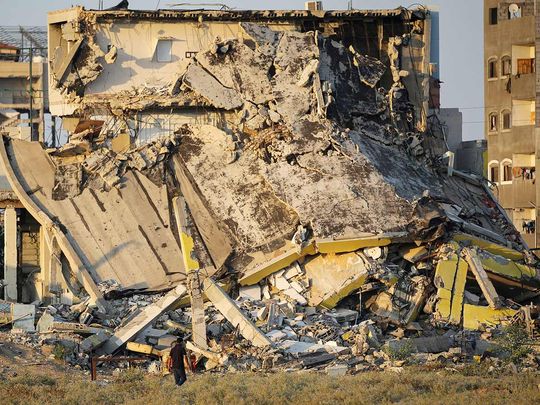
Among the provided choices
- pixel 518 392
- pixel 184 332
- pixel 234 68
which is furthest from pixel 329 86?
pixel 518 392

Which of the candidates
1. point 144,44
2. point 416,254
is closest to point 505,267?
point 416,254

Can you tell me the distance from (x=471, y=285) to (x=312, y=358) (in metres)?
5.34

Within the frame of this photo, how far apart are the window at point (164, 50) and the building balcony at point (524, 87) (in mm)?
19718

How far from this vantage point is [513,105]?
173 ft

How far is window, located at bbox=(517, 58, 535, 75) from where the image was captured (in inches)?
2056

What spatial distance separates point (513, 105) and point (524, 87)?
79 centimetres

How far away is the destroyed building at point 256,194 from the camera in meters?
29.6

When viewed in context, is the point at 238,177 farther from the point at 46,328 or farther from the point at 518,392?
the point at 518,392

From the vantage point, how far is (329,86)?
3322cm

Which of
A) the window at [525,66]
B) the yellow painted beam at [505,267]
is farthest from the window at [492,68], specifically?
the yellow painted beam at [505,267]

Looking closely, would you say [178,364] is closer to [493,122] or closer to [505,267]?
[505,267]

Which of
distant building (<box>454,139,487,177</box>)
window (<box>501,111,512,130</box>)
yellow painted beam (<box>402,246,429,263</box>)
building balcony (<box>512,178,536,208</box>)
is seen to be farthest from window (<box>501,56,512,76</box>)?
yellow painted beam (<box>402,246,429,263</box>)

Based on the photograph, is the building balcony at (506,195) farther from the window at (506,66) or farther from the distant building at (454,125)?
the distant building at (454,125)

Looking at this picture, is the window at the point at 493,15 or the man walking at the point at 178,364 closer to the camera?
the man walking at the point at 178,364
